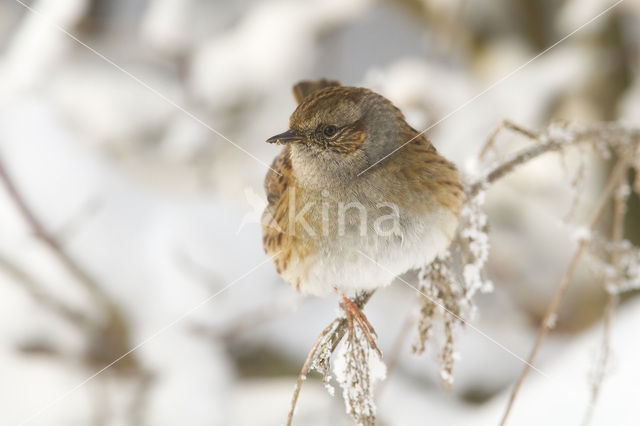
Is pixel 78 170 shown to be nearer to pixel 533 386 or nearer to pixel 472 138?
pixel 472 138

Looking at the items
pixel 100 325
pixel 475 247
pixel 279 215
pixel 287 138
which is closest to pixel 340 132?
pixel 287 138

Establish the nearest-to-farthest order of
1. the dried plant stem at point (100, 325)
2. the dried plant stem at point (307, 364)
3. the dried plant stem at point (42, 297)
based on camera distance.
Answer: the dried plant stem at point (307, 364)
the dried plant stem at point (42, 297)
the dried plant stem at point (100, 325)

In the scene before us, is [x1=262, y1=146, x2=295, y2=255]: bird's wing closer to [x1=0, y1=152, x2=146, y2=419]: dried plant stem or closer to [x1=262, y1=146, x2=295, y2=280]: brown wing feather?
[x1=262, y1=146, x2=295, y2=280]: brown wing feather

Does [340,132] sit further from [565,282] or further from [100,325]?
[100,325]

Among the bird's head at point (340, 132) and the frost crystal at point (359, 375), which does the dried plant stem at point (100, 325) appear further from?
the frost crystal at point (359, 375)

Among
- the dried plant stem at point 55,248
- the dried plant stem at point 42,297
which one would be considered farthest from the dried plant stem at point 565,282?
the dried plant stem at point 42,297

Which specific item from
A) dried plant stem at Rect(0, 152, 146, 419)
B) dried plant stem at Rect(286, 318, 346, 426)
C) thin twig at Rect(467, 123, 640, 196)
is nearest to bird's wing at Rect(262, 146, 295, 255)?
dried plant stem at Rect(286, 318, 346, 426)
